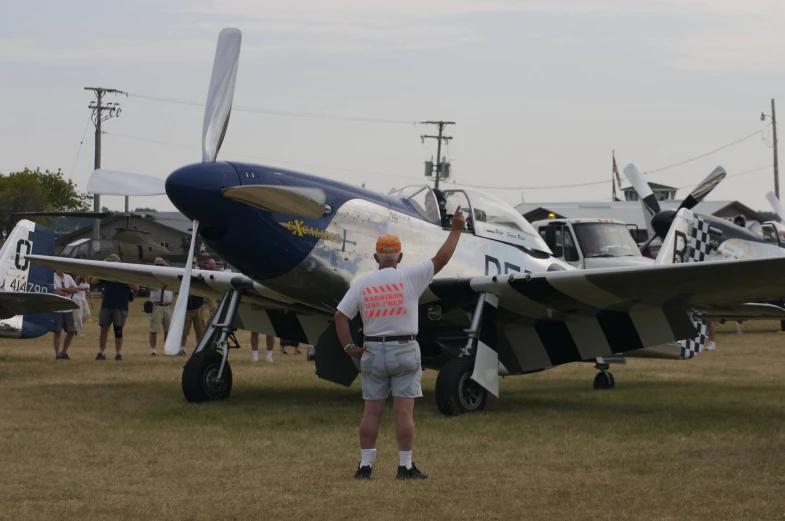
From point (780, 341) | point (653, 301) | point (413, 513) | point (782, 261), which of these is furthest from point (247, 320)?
point (780, 341)

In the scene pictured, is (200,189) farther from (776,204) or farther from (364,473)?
(776,204)

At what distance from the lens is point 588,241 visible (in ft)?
73.7

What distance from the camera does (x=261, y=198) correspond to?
8938 millimetres

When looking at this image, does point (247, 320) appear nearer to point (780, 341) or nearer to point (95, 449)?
point (95, 449)

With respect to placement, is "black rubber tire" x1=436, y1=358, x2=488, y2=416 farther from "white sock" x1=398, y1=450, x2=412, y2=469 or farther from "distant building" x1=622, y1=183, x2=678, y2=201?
"distant building" x1=622, y1=183, x2=678, y2=201

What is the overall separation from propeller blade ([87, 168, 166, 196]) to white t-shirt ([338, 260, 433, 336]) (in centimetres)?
395

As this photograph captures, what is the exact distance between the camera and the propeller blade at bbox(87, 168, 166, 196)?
9875 millimetres

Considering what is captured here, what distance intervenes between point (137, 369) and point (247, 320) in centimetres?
312

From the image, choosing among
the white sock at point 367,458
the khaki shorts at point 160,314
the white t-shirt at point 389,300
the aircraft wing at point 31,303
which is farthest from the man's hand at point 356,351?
the khaki shorts at point 160,314

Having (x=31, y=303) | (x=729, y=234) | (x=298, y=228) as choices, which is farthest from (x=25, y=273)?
(x=729, y=234)

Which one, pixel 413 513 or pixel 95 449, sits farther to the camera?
pixel 95 449

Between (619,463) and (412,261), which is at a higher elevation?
(412,261)

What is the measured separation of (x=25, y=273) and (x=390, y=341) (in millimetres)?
10135

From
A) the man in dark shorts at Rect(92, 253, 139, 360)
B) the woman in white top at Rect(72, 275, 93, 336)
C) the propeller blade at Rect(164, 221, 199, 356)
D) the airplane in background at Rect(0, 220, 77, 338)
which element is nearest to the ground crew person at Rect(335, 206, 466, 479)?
the propeller blade at Rect(164, 221, 199, 356)
